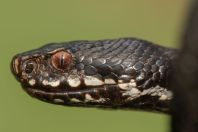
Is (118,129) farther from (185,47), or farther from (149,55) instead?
(185,47)

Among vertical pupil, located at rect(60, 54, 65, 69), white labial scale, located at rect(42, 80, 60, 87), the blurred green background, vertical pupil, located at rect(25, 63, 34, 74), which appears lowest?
the blurred green background

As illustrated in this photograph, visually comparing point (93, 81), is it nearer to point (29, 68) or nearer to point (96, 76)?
point (96, 76)

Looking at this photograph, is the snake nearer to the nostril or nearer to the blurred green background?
the nostril

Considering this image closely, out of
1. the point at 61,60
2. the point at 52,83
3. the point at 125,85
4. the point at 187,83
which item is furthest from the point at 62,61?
the point at 187,83

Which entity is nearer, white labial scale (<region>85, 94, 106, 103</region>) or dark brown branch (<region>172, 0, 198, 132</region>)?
dark brown branch (<region>172, 0, 198, 132</region>)

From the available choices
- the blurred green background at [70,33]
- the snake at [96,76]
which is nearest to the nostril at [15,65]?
the snake at [96,76]

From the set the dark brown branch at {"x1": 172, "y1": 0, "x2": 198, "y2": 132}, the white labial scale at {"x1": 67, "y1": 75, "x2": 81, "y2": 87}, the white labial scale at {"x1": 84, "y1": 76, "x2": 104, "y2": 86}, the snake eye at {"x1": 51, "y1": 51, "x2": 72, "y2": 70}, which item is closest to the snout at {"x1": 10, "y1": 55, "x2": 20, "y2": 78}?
the snake eye at {"x1": 51, "y1": 51, "x2": 72, "y2": 70}

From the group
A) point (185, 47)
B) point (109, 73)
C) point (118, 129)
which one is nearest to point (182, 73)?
point (185, 47)
